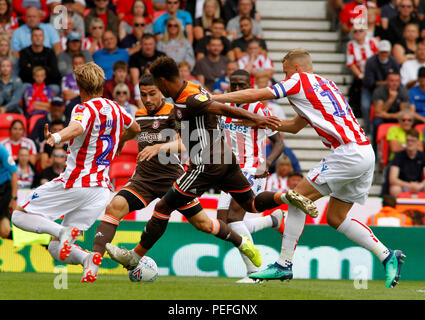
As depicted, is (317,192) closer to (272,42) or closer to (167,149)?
(167,149)

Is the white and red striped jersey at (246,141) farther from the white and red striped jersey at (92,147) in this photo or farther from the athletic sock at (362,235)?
the white and red striped jersey at (92,147)

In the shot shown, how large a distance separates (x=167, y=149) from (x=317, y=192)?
1898mm

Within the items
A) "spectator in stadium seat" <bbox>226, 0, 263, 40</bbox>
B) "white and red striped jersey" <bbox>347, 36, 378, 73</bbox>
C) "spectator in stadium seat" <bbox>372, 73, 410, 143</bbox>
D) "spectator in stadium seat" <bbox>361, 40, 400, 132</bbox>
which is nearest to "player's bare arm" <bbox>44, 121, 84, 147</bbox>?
"spectator in stadium seat" <bbox>372, 73, 410, 143</bbox>

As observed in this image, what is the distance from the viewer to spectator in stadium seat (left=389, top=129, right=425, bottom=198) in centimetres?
1452

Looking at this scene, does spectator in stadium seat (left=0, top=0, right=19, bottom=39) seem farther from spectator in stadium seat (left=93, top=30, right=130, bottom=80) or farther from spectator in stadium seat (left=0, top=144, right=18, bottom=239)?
spectator in stadium seat (left=0, top=144, right=18, bottom=239)

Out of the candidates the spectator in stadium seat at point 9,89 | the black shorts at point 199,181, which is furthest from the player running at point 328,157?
the spectator in stadium seat at point 9,89

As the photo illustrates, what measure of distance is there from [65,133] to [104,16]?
31.8ft

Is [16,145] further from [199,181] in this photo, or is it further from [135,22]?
[199,181]

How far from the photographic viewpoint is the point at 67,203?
842 cm

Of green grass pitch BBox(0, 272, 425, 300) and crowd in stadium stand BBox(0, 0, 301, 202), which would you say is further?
crowd in stadium stand BBox(0, 0, 301, 202)

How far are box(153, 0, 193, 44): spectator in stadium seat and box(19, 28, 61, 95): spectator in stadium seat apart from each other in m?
2.27

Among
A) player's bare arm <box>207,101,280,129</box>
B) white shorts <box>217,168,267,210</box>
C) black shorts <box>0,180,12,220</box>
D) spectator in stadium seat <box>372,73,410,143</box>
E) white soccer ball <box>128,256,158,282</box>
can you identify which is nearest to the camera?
player's bare arm <box>207,101,280,129</box>

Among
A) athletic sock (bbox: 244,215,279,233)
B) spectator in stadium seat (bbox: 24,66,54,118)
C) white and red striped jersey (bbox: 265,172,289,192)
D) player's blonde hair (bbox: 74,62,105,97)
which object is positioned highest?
player's blonde hair (bbox: 74,62,105,97)
